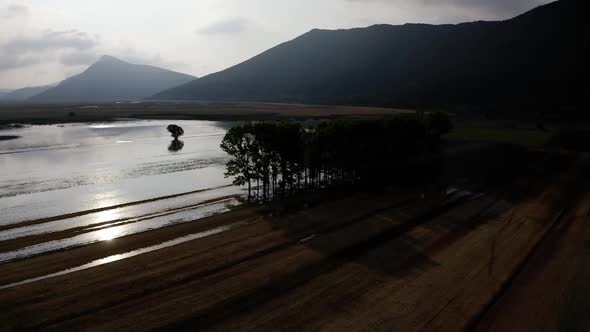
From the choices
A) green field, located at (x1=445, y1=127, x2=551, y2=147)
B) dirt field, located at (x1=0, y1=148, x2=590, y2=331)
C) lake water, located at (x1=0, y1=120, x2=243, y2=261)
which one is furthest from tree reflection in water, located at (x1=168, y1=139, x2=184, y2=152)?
green field, located at (x1=445, y1=127, x2=551, y2=147)

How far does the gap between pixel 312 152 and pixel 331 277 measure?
3788 centimetres

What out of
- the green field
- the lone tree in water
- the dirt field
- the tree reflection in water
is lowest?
the dirt field

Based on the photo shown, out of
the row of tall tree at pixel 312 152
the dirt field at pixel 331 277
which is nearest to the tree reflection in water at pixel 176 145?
the row of tall tree at pixel 312 152

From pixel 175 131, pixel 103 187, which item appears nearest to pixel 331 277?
pixel 103 187

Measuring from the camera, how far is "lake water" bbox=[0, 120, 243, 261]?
160ft

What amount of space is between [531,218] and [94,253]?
4857 centimetres

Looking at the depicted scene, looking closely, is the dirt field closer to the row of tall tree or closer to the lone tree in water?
the row of tall tree

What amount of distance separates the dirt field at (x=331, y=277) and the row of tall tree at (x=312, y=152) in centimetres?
1465

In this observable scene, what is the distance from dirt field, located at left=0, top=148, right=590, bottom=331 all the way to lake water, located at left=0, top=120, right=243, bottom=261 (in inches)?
272

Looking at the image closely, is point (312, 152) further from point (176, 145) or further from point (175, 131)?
point (175, 131)

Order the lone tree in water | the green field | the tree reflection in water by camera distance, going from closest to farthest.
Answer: the tree reflection in water < the green field < the lone tree in water

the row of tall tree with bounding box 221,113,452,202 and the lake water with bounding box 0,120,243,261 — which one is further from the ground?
the row of tall tree with bounding box 221,113,452,202

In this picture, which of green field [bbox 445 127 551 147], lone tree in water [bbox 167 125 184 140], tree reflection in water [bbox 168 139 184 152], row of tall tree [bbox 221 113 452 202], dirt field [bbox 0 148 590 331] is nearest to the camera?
dirt field [bbox 0 148 590 331]

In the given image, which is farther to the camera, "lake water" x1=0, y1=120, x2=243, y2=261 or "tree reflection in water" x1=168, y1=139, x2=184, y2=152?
"tree reflection in water" x1=168, y1=139, x2=184, y2=152
